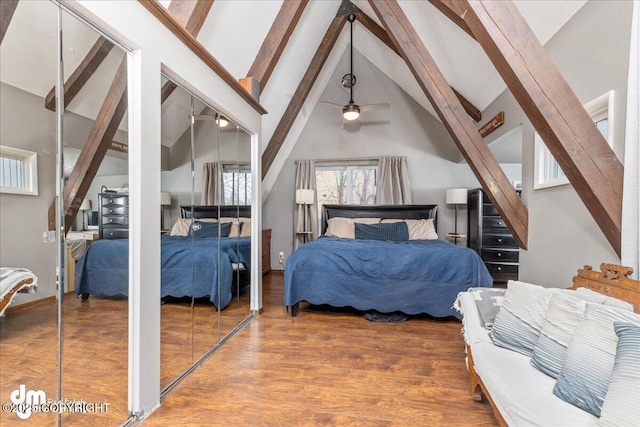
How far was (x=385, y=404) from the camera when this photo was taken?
1748 millimetres

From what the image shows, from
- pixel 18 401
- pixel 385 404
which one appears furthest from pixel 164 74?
pixel 385 404

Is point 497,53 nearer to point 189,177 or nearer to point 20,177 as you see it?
point 189,177

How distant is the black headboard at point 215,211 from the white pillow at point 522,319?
2157 mm

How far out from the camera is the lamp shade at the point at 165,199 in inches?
70.9

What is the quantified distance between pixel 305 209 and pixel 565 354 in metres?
4.44

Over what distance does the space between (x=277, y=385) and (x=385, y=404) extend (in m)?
0.69

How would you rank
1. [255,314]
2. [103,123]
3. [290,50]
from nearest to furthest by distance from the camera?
[103,123] → [255,314] → [290,50]

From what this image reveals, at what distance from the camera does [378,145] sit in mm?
5473

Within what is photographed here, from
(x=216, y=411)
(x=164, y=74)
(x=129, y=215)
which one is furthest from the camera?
(x=164, y=74)

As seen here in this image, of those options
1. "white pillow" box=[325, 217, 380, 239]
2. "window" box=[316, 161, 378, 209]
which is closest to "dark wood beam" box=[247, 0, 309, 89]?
"white pillow" box=[325, 217, 380, 239]

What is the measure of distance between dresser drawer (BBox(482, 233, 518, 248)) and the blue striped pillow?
118 centimetres

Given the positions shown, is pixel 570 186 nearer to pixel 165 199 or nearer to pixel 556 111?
pixel 556 111

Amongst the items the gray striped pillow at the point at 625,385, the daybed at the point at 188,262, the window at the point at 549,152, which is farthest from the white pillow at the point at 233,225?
the window at the point at 549,152

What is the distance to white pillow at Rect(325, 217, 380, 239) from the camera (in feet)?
15.4
